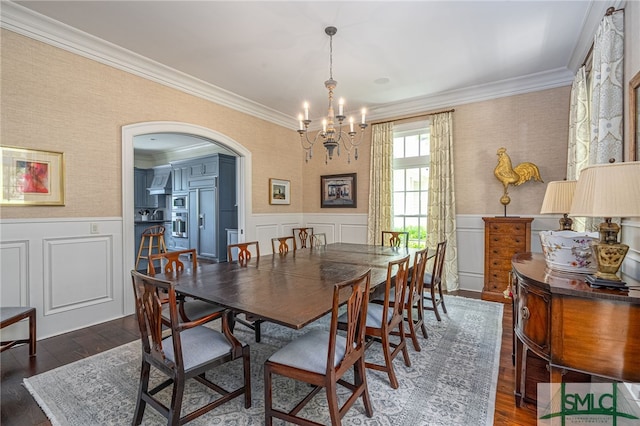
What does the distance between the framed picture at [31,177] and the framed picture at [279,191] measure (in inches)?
120

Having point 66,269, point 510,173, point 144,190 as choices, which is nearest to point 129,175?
point 66,269

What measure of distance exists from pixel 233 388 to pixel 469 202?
4053 millimetres

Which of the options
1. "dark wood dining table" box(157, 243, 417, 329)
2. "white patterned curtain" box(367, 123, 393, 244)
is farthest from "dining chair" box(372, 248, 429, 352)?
"white patterned curtain" box(367, 123, 393, 244)

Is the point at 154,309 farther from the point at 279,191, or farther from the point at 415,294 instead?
the point at 279,191

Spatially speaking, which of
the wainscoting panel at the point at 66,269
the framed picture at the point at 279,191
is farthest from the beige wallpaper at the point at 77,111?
the framed picture at the point at 279,191

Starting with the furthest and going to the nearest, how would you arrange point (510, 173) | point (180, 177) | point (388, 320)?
point (180, 177) → point (510, 173) → point (388, 320)

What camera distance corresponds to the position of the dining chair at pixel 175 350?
5.00ft

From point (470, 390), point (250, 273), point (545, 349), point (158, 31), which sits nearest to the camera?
point (545, 349)

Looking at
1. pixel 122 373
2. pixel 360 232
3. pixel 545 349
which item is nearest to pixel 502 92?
pixel 360 232

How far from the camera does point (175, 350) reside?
1.51 m

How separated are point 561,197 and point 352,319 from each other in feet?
5.91

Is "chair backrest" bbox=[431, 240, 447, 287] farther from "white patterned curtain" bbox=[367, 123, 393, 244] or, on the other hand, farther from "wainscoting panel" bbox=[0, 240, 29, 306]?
"wainscoting panel" bbox=[0, 240, 29, 306]

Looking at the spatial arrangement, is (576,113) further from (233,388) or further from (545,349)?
(233,388)

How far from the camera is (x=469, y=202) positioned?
4.48m
